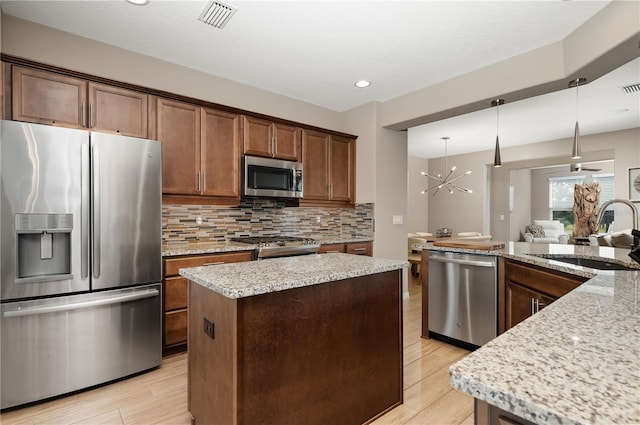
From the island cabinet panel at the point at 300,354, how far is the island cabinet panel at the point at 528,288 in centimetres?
97

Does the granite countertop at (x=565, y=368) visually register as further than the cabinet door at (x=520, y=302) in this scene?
No

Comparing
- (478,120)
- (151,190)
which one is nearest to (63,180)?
(151,190)

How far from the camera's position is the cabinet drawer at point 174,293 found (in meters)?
2.71

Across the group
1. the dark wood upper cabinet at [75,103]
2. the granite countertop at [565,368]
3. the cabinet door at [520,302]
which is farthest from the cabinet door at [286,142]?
the granite countertop at [565,368]

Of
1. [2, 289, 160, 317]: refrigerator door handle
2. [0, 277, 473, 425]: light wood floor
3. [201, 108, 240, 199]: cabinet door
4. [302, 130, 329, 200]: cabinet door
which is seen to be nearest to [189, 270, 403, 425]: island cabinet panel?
[0, 277, 473, 425]: light wood floor

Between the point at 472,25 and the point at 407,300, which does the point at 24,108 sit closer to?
the point at 472,25

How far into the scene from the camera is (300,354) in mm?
1571

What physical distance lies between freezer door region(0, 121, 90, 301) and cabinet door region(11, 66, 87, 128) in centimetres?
43

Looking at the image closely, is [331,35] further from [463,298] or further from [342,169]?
[463,298]

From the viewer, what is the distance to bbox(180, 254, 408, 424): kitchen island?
1.41 meters

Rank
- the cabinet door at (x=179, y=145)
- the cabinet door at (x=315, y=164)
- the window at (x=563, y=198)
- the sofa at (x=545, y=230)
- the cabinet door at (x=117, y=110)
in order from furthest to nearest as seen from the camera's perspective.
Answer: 1. the window at (x=563, y=198)
2. the sofa at (x=545, y=230)
3. the cabinet door at (x=315, y=164)
4. the cabinet door at (x=179, y=145)
5. the cabinet door at (x=117, y=110)

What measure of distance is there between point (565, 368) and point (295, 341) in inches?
45.0

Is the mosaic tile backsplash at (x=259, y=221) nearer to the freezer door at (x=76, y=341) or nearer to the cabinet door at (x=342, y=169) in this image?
the cabinet door at (x=342, y=169)

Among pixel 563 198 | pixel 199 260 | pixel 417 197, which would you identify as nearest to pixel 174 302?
pixel 199 260
